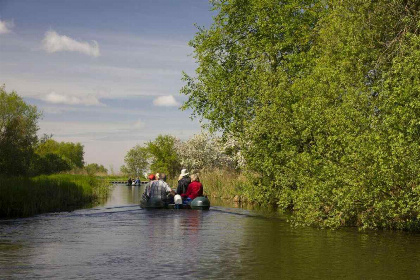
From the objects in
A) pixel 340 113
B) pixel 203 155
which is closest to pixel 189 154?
pixel 203 155

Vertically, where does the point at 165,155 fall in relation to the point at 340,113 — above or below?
above

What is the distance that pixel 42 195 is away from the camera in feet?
93.0

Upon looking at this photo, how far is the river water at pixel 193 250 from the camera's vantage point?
12.1m

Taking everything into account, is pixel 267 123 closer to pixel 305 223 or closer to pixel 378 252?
pixel 305 223

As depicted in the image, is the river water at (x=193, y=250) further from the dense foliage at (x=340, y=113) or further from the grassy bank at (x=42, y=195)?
the grassy bank at (x=42, y=195)

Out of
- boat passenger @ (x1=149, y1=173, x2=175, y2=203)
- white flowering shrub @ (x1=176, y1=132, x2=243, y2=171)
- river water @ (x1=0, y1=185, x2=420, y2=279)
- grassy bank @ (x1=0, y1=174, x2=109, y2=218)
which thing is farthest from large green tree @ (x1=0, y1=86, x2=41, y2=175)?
river water @ (x1=0, y1=185, x2=420, y2=279)

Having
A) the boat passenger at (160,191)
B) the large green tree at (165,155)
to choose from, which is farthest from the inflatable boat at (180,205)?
the large green tree at (165,155)

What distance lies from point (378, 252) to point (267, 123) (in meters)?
12.2

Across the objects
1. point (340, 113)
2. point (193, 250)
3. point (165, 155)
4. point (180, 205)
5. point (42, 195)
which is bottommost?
point (193, 250)

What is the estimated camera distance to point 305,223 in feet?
70.2

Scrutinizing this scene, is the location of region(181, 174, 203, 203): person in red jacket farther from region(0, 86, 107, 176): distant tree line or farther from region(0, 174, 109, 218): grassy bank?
region(0, 86, 107, 176): distant tree line

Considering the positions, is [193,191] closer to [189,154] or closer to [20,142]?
[20,142]

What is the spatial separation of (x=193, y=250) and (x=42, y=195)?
15313 millimetres

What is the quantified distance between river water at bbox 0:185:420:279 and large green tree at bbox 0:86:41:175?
30474 mm
